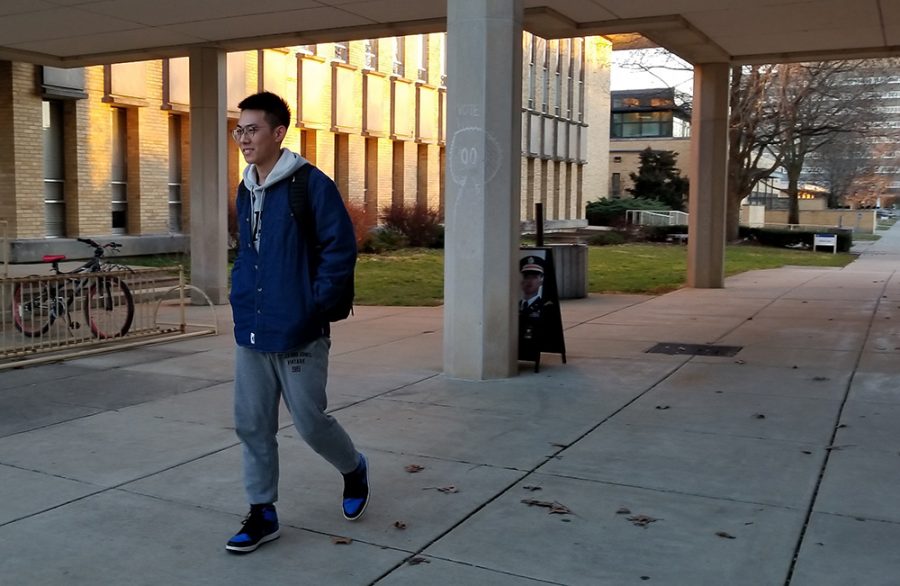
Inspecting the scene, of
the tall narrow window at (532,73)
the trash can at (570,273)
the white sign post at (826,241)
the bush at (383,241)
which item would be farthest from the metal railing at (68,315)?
the tall narrow window at (532,73)

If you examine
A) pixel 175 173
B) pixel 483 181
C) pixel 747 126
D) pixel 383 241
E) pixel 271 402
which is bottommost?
pixel 271 402

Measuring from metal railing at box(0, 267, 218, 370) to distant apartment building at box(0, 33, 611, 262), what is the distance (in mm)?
4908

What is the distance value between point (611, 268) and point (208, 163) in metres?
12.6

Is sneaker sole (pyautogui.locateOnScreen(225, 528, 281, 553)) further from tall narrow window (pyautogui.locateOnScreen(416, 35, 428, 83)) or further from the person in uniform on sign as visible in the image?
tall narrow window (pyautogui.locateOnScreen(416, 35, 428, 83))

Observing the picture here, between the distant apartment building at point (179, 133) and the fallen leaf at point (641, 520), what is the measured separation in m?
5.13

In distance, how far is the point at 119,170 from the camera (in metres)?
22.0

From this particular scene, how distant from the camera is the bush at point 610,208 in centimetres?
5038

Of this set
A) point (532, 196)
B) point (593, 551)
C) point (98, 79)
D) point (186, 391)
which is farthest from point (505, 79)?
point (532, 196)

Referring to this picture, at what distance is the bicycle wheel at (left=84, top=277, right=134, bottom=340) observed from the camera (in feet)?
35.6

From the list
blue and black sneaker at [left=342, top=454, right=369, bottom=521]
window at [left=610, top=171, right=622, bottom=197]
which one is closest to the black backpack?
blue and black sneaker at [left=342, top=454, right=369, bottom=521]

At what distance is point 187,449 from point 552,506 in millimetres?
2610

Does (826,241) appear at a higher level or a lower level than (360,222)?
lower

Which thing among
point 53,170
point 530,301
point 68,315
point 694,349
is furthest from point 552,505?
point 53,170

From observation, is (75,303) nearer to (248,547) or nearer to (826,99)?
(248,547)
